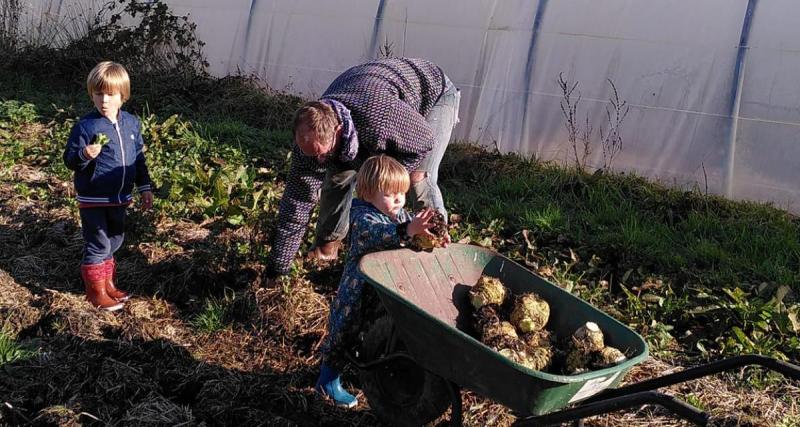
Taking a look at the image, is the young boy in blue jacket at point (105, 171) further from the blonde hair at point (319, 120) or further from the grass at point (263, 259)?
the blonde hair at point (319, 120)

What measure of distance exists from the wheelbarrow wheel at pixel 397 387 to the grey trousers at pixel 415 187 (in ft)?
3.71

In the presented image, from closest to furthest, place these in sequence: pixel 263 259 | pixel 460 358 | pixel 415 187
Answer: pixel 460 358 < pixel 415 187 < pixel 263 259

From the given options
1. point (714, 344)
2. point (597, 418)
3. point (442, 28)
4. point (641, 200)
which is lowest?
point (597, 418)

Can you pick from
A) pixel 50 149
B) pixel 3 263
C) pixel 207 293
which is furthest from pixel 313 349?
pixel 50 149

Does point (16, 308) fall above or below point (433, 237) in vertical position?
below

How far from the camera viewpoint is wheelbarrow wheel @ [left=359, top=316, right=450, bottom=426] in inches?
121

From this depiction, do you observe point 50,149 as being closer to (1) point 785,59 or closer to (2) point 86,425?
(2) point 86,425

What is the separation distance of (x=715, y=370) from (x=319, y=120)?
1956 mm

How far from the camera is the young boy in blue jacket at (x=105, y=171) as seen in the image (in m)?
4.00

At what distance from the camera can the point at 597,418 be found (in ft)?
11.6

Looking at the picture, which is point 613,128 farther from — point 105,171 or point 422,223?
point 105,171

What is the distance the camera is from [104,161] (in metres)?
4.12

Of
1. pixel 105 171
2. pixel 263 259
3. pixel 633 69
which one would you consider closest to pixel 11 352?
pixel 105 171

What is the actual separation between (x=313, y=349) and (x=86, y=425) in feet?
3.90
